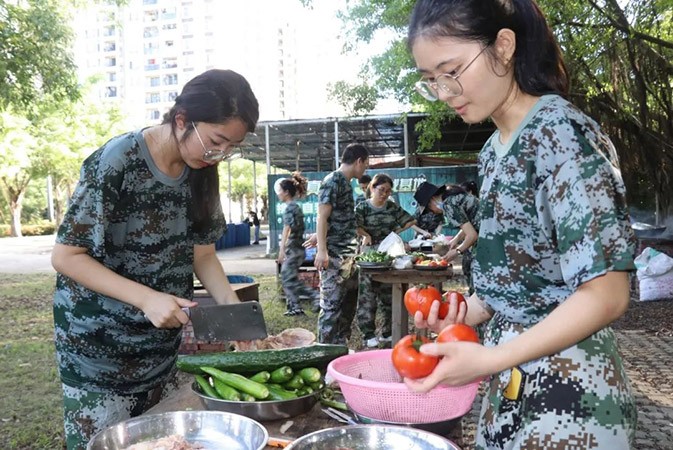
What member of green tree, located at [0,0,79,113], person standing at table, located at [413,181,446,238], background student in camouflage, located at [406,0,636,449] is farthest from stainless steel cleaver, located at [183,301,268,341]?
green tree, located at [0,0,79,113]

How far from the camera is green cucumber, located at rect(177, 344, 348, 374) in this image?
78.0 inches

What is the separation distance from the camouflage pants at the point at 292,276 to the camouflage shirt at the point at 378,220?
174 cm

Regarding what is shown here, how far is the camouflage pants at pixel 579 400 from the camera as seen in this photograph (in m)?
1.29

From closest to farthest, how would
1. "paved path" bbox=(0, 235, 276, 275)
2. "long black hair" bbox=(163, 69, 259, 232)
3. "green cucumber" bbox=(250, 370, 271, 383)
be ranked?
"green cucumber" bbox=(250, 370, 271, 383), "long black hair" bbox=(163, 69, 259, 232), "paved path" bbox=(0, 235, 276, 275)

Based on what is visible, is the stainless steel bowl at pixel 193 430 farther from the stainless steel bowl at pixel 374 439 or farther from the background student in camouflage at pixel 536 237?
the background student in camouflage at pixel 536 237

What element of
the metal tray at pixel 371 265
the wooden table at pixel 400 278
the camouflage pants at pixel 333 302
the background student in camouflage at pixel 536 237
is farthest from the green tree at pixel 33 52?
the background student in camouflage at pixel 536 237

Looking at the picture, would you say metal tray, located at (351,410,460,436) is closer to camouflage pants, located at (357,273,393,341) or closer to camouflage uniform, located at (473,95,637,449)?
camouflage uniform, located at (473,95,637,449)

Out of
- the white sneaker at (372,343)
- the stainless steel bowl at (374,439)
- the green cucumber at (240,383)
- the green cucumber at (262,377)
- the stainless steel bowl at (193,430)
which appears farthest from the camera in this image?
the white sneaker at (372,343)

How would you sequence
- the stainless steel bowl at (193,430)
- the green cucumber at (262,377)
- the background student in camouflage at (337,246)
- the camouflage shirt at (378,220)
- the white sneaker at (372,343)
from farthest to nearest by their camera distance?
the camouflage shirt at (378,220) < the white sneaker at (372,343) < the background student in camouflage at (337,246) < the green cucumber at (262,377) < the stainless steel bowl at (193,430)

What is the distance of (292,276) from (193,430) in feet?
25.3

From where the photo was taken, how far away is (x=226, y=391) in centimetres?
189

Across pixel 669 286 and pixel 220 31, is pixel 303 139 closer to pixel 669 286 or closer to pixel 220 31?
pixel 669 286

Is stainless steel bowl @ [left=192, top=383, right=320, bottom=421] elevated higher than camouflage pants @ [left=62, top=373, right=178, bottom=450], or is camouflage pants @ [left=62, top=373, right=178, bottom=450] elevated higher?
stainless steel bowl @ [left=192, top=383, right=320, bottom=421]

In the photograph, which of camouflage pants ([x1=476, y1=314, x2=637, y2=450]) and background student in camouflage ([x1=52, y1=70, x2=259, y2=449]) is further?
background student in camouflage ([x1=52, y1=70, x2=259, y2=449])
